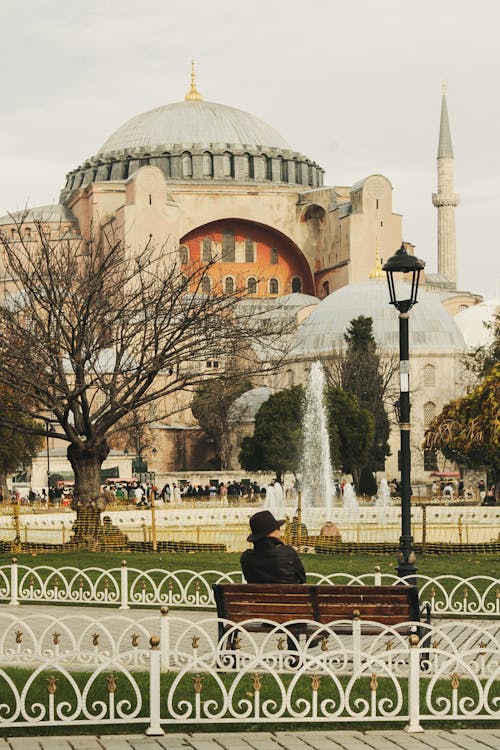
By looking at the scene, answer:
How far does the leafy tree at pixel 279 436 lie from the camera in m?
49.5

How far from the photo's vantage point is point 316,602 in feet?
28.2

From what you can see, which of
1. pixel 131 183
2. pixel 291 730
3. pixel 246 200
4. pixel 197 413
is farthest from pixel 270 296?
pixel 291 730

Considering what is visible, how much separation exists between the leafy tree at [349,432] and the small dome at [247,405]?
11996 mm

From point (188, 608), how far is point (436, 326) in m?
53.0

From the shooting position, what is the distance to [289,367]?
65062 millimetres

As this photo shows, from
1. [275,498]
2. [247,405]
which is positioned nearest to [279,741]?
[275,498]

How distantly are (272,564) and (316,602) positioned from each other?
2.15ft

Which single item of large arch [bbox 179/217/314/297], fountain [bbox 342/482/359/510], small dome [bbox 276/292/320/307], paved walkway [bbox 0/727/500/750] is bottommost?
paved walkway [bbox 0/727/500/750]

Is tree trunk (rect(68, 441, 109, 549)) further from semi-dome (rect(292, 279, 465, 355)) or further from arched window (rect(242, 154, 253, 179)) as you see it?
arched window (rect(242, 154, 253, 179))

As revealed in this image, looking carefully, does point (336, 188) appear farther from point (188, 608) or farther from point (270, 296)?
point (188, 608)

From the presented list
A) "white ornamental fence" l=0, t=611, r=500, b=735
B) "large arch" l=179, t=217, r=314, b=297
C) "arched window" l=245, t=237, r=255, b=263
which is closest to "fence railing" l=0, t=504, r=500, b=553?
"white ornamental fence" l=0, t=611, r=500, b=735

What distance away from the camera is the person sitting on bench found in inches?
360

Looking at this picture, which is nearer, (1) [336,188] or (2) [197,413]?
(2) [197,413]

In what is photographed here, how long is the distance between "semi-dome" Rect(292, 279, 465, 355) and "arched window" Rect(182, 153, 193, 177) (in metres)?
17.4
